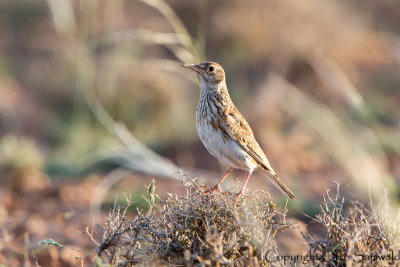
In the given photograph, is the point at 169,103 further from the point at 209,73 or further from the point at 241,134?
the point at 241,134

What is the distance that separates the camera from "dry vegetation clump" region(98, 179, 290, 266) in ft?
11.1

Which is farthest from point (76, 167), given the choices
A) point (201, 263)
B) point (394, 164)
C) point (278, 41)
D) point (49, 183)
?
point (278, 41)

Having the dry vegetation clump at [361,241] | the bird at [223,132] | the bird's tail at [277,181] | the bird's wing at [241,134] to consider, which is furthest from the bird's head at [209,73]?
the dry vegetation clump at [361,241]

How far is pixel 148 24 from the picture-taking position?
597 inches

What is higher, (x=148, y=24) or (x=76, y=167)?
(x=148, y=24)

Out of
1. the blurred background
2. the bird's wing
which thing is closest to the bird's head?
the bird's wing

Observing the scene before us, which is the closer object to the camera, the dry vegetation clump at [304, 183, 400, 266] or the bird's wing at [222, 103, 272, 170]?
the dry vegetation clump at [304, 183, 400, 266]

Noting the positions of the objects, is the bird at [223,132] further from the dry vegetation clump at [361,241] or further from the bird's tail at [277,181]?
the dry vegetation clump at [361,241]

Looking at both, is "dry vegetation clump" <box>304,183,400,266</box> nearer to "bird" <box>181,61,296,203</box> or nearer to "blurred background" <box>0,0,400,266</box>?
"blurred background" <box>0,0,400,266</box>

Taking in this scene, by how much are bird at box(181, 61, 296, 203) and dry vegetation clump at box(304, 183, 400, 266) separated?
1.01 metres

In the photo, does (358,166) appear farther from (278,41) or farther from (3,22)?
(3,22)

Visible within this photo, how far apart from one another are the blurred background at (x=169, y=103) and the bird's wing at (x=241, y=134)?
24.9 inches

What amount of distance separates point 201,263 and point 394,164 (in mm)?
5864

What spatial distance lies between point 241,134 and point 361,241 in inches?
62.3
